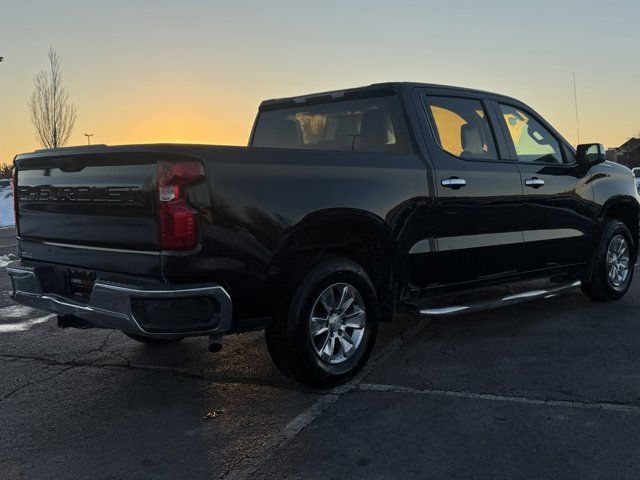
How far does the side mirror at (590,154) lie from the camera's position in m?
5.77

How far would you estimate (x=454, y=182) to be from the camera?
4.55 metres

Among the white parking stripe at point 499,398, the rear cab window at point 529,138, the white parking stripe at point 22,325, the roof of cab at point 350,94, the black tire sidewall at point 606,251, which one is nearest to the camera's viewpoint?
the white parking stripe at point 499,398

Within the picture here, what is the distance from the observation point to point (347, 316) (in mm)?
3994

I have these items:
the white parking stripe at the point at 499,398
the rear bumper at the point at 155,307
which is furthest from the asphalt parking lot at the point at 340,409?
the rear bumper at the point at 155,307

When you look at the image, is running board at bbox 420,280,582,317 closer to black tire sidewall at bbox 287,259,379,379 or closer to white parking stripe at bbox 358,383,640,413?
black tire sidewall at bbox 287,259,379,379

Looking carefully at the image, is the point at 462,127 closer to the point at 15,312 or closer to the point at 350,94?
the point at 350,94

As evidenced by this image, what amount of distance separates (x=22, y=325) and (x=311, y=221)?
3537 mm

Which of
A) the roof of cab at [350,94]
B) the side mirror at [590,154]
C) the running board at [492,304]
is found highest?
the roof of cab at [350,94]

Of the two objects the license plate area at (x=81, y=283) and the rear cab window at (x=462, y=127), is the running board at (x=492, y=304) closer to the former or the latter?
the rear cab window at (x=462, y=127)

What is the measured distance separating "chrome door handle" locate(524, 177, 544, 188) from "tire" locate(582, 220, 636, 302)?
115 cm

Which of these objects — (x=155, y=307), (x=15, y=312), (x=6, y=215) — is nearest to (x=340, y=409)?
(x=155, y=307)

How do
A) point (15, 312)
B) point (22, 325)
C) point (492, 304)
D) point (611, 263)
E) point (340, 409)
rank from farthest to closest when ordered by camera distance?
point (15, 312)
point (611, 263)
point (22, 325)
point (492, 304)
point (340, 409)

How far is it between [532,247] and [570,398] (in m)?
1.87

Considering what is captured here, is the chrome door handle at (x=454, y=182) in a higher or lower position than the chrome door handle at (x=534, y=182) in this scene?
higher
